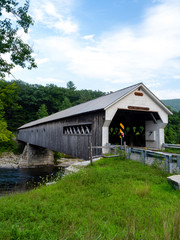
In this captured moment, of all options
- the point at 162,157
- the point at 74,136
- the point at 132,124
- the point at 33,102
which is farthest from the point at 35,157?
the point at 33,102

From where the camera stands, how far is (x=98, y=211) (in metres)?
3.82

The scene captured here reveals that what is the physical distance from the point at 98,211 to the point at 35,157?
25187 millimetres

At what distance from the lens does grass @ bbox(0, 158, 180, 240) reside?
2.65 meters

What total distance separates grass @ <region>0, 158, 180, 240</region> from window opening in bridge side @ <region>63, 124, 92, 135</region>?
535 cm

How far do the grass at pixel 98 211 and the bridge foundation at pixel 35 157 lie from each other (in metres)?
21.9

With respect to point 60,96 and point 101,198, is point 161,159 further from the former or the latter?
point 60,96

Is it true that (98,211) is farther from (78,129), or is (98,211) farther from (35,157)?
(35,157)

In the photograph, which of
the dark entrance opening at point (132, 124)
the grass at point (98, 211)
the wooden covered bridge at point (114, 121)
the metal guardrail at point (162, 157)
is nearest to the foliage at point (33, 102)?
the wooden covered bridge at point (114, 121)

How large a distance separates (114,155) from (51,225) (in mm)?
6400

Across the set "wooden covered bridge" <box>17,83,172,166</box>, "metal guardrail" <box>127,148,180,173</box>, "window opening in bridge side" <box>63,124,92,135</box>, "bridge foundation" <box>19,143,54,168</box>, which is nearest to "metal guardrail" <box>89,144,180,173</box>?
"metal guardrail" <box>127,148,180,173</box>

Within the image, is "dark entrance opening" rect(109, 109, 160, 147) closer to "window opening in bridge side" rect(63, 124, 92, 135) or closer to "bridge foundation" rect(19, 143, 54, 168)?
"window opening in bridge side" rect(63, 124, 92, 135)

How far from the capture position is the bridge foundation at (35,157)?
26.2m

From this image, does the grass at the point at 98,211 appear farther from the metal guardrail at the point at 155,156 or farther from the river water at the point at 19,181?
the river water at the point at 19,181

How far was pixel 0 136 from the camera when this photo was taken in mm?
14688
